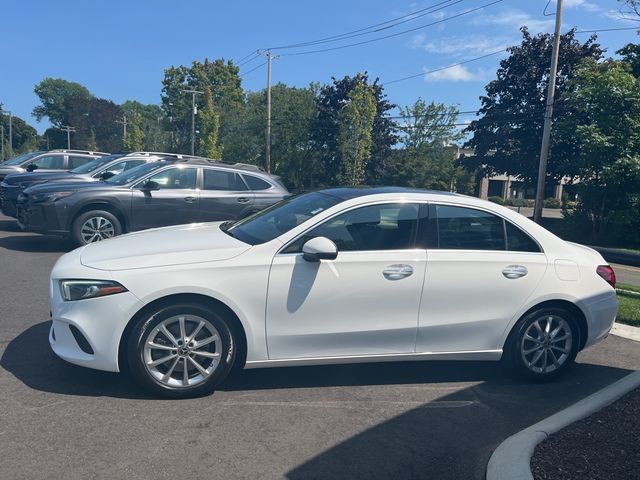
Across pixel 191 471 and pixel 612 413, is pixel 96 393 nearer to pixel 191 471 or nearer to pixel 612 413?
pixel 191 471

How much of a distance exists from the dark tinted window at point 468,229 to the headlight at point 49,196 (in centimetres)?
690

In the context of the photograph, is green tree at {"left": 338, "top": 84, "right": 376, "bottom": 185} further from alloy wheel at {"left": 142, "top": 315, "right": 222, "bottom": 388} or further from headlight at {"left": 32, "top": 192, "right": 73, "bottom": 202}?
alloy wheel at {"left": 142, "top": 315, "right": 222, "bottom": 388}

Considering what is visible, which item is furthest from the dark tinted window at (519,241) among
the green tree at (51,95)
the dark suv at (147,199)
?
the green tree at (51,95)

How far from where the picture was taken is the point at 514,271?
15.8 ft

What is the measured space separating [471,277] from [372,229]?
0.92 metres

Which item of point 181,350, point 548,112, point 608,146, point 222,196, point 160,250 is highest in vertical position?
point 548,112

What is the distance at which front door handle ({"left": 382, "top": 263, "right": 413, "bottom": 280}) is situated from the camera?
4477 millimetres

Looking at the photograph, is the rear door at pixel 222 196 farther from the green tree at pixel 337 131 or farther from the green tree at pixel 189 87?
the green tree at pixel 189 87

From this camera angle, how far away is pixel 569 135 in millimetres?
23375

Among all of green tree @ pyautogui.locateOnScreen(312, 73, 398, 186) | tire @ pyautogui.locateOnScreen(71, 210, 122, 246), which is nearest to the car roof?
tire @ pyautogui.locateOnScreen(71, 210, 122, 246)

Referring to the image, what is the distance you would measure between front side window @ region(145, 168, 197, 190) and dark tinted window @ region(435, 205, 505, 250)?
6.41 metres

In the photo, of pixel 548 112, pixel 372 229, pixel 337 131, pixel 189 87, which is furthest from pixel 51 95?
pixel 372 229

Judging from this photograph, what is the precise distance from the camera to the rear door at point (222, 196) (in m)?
10.2

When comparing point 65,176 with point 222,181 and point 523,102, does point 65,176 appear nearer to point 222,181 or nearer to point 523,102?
point 222,181
